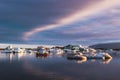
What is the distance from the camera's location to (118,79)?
4584cm

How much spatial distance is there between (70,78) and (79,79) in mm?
1860

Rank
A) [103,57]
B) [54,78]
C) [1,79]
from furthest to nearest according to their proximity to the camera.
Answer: [103,57] → [54,78] → [1,79]

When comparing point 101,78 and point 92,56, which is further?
point 92,56

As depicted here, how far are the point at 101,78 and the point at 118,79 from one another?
3117 mm

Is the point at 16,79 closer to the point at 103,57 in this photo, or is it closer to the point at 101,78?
the point at 101,78

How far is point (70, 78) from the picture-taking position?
154ft

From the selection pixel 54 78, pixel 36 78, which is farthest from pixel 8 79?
pixel 54 78

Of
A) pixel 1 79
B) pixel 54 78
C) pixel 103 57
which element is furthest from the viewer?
pixel 103 57

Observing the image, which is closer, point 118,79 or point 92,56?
point 118,79

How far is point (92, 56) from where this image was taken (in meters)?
116

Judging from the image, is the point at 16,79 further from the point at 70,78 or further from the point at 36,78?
the point at 70,78

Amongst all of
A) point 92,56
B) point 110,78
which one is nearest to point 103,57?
point 92,56

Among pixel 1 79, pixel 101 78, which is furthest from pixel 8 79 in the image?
pixel 101 78

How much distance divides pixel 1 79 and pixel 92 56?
76699 mm
